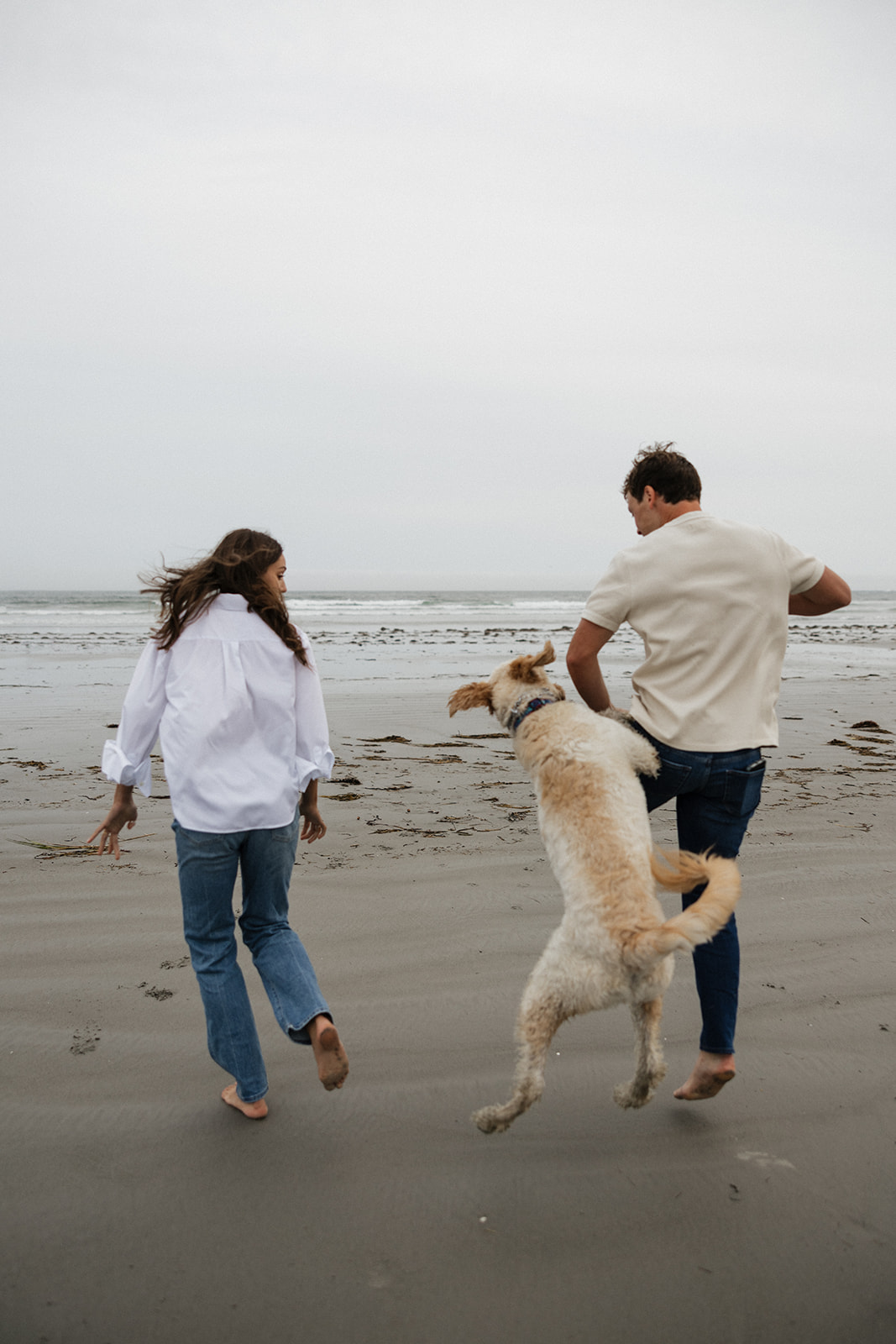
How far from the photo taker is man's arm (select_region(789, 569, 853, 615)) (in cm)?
281

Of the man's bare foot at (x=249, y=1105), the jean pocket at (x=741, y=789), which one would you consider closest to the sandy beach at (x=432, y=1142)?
the man's bare foot at (x=249, y=1105)

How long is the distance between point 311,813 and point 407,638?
777 inches

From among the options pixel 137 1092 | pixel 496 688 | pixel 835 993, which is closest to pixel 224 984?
pixel 137 1092

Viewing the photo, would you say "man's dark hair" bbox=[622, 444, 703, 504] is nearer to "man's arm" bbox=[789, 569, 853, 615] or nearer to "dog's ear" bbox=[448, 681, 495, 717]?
"man's arm" bbox=[789, 569, 853, 615]

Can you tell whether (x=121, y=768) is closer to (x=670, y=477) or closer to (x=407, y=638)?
(x=670, y=477)

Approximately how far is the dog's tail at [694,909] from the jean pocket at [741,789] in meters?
0.32

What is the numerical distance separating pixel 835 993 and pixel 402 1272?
2.20m

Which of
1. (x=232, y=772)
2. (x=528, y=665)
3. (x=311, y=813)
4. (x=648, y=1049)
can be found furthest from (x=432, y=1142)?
(x=528, y=665)

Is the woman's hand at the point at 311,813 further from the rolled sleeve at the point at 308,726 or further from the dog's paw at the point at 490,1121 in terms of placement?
the dog's paw at the point at 490,1121

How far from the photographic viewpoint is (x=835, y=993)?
3.41 meters

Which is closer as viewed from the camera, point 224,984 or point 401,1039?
point 224,984

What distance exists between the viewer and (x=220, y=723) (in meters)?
2.54

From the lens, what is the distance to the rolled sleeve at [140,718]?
8.57ft

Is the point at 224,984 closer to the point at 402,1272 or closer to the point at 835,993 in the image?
the point at 402,1272
